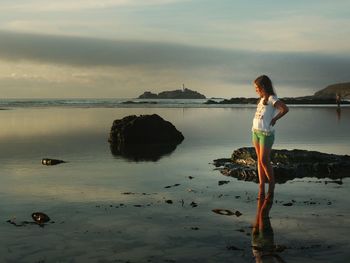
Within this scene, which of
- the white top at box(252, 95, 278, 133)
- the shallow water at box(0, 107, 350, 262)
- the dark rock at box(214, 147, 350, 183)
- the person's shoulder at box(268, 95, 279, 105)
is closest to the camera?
the shallow water at box(0, 107, 350, 262)

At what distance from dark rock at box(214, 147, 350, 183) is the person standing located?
6.86ft

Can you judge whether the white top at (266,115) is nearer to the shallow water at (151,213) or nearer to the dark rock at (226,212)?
the shallow water at (151,213)

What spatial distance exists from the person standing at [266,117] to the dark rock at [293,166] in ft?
6.86

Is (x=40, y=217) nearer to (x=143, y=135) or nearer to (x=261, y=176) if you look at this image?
(x=261, y=176)

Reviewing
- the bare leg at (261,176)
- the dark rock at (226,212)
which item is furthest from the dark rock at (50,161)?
the dark rock at (226,212)

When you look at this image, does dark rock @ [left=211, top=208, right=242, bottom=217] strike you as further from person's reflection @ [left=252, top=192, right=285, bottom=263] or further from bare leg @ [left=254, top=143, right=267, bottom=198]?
bare leg @ [left=254, top=143, right=267, bottom=198]

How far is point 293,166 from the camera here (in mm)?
13852

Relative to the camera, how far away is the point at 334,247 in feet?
22.8

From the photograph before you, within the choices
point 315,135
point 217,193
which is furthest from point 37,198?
point 315,135

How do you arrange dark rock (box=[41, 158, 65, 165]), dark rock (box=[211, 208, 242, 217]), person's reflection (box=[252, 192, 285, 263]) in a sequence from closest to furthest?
person's reflection (box=[252, 192, 285, 263]), dark rock (box=[211, 208, 242, 217]), dark rock (box=[41, 158, 65, 165])

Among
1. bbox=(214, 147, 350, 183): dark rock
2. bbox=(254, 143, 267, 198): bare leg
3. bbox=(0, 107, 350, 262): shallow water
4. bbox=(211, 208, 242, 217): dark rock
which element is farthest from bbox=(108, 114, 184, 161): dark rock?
bbox=(211, 208, 242, 217): dark rock

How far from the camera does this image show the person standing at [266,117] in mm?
10562

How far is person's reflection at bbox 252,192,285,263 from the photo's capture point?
21.4ft

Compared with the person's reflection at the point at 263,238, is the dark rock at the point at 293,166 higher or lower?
higher
